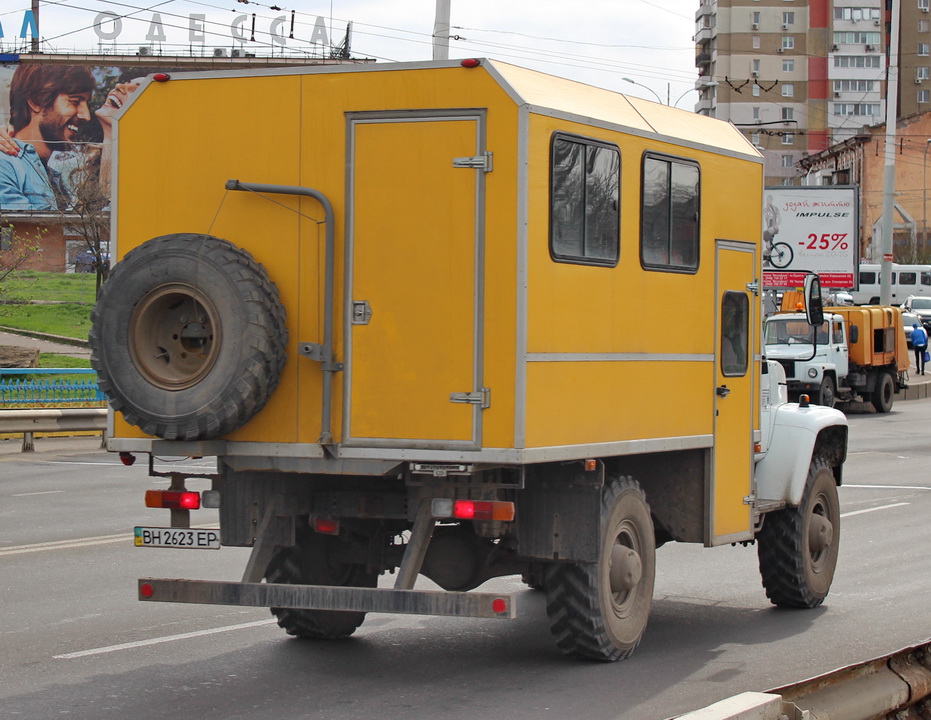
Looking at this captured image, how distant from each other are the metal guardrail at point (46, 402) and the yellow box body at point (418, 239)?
14.9m

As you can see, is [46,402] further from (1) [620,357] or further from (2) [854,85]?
(2) [854,85]

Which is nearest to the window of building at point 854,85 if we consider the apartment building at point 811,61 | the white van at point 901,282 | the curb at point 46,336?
the apartment building at point 811,61

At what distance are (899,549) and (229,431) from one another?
25.1ft

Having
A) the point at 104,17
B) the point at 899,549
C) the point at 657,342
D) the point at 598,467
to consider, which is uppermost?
the point at 104,17

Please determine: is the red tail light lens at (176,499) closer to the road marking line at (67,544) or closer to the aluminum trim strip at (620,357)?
the aluminum trim strip at (620,357)

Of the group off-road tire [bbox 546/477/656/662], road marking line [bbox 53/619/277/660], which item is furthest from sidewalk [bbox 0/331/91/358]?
off-road tire [bbox 546/477/656/662]

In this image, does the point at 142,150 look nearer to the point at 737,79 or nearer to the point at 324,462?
the point at 324,462

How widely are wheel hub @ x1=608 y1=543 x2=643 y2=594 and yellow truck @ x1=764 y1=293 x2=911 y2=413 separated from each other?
2329 centimetres

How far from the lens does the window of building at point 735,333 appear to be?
8.89 m

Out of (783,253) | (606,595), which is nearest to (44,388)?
(606,595)

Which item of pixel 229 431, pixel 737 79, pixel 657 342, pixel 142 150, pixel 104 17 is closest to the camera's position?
pixel 229 431

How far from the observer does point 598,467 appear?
7.45 metres

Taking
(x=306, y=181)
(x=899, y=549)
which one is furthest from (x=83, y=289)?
(x=306, y=181)

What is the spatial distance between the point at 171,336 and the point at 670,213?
9.40ft
